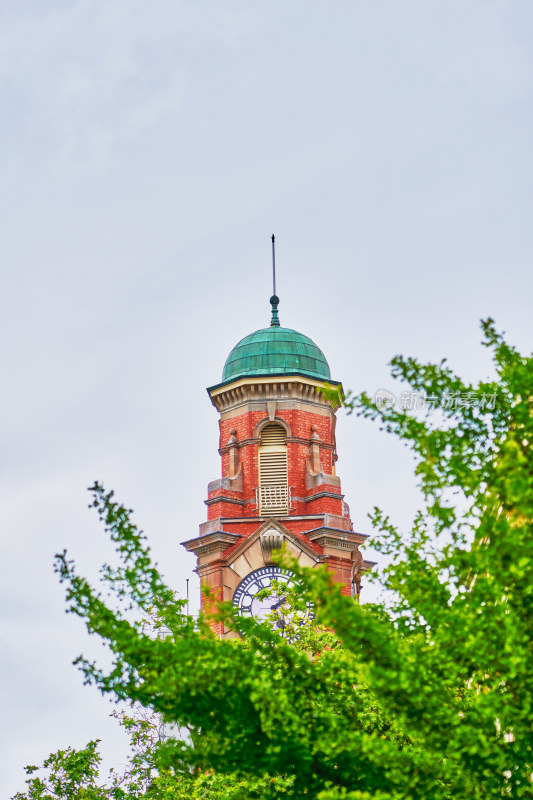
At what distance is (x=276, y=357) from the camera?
53.9 metres

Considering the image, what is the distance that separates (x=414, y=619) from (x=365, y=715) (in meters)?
8.65

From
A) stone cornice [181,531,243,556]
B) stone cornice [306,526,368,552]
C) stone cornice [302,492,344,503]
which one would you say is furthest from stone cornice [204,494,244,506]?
stone cornice [306,526,368,552]

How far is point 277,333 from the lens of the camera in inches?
2172

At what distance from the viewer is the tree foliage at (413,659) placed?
45.2 feet

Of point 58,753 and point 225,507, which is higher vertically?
point 225,507

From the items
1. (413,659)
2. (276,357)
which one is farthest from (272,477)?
(413,659)

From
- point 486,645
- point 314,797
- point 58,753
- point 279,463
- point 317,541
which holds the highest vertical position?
point 279,463

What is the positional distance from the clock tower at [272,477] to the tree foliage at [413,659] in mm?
32865

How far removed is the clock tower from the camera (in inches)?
1953

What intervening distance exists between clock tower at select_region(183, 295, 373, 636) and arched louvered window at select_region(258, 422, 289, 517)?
0.12 ft

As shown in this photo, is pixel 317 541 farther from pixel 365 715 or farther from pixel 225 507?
pixel 365 715

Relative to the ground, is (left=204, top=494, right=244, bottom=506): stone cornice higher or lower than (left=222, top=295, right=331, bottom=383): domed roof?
lower

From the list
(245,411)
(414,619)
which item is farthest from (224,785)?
(245,411)

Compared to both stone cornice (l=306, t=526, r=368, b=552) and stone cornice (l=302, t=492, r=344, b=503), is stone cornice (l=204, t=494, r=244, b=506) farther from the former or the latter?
stone cornice (l=306, t=526, r=368, b=552)
